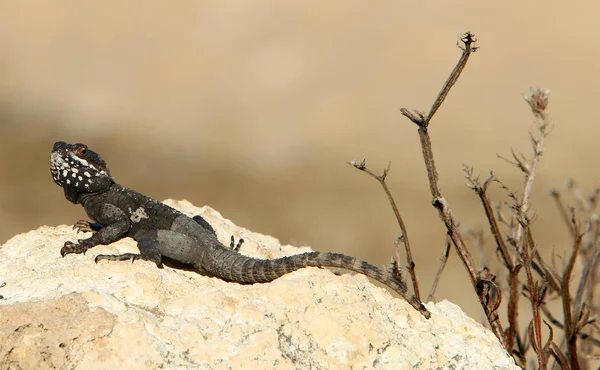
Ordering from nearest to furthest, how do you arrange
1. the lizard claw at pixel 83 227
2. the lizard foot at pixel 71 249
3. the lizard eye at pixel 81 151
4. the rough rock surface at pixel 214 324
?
the rough rock surface at pixel 214 324 < the lizard foot at pixel 71 249 < the lizard claw at pixel 83 227 < the lizard eye at pixel 81 151

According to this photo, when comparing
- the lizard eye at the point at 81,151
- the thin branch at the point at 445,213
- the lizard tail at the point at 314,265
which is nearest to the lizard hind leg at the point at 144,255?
the lizard tail at the point at 314,265

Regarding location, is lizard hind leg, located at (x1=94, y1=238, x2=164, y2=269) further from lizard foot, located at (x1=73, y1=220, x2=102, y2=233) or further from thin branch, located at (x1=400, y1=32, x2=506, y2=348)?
thin branch, located at (x1=400, y1=32, x2=506, y2=348)

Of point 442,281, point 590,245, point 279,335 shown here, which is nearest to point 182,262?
point 279,335

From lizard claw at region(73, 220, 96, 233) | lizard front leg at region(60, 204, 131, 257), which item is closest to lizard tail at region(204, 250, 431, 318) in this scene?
lizard front leg at region(60, 204, 131, 257)

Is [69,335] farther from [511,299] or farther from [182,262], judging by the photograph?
[511,299]

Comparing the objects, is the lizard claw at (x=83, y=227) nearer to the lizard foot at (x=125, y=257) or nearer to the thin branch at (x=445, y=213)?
the lizard foot at (x=125, y=257)

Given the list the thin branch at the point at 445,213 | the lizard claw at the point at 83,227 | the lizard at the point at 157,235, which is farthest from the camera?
the lizard claw at the point at 83,227

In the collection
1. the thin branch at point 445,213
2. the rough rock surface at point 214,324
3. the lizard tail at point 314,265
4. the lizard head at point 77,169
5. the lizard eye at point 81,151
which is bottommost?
the rough rock surface at point 214,324
